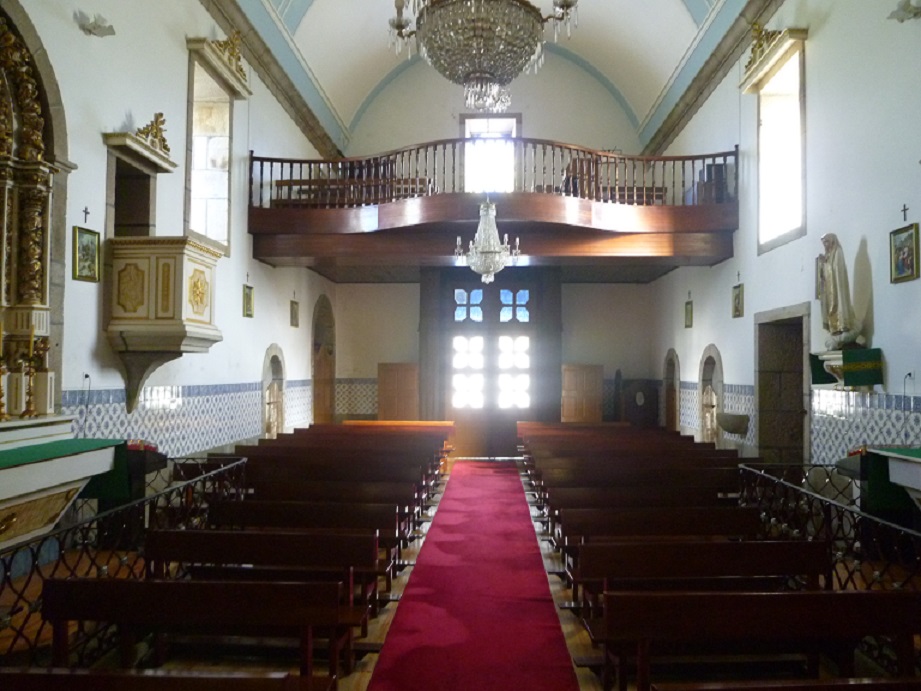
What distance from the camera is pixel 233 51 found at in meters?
8.72

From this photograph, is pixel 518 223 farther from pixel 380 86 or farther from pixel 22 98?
pixel 380 86

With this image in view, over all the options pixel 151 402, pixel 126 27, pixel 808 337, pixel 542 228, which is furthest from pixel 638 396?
pixel 126 27

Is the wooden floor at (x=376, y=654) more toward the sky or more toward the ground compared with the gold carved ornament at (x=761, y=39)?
more toward the ground

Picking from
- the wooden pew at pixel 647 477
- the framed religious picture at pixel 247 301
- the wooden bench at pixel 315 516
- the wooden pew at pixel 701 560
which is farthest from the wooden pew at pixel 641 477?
the framed religious picture at pixel 247 301

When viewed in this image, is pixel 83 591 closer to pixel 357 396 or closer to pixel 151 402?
pixel 151 402

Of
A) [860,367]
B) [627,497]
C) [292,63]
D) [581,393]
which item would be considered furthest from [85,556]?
Answer: [581,393]

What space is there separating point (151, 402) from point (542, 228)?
5.74 metres

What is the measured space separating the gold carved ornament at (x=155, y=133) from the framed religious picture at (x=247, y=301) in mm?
2895

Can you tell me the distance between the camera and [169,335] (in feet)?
20.7

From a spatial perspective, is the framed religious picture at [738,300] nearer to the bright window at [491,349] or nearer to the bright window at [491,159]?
the bright window at [491,159]

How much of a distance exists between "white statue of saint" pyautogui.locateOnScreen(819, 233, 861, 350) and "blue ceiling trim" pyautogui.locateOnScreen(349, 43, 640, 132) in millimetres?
9351

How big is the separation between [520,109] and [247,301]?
8.84 metres

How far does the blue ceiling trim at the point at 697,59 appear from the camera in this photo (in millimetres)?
9703

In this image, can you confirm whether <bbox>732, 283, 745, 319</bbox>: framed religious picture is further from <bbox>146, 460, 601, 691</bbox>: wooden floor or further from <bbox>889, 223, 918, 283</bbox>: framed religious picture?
<bbox>146, 460, 601, 691</bbox>: wooden floor
